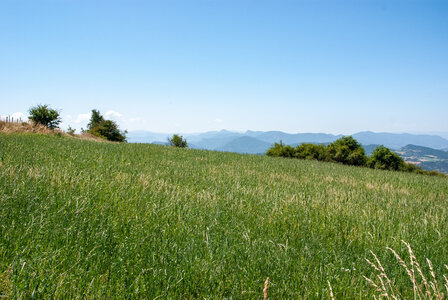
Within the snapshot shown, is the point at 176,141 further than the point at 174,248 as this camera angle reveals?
Yes

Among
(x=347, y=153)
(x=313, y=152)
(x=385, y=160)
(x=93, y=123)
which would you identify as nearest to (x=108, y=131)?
(x=93, y=123)

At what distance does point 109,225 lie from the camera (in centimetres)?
346

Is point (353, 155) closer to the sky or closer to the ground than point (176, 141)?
closer to the ground

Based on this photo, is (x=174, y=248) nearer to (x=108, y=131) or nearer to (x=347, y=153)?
(x=347, y=153)

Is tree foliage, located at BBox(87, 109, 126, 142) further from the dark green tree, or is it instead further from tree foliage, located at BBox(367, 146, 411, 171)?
tree foliage, located at BBox(367, 146, 411, 171)

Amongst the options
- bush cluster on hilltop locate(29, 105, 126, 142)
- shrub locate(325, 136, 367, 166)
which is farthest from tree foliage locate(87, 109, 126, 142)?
shrub locate(325, 136, 367, 166)

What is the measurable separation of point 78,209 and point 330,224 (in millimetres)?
4410

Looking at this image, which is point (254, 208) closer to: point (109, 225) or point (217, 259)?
point (217, 259)

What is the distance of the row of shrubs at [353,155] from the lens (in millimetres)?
35500

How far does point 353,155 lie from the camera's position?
35.9m

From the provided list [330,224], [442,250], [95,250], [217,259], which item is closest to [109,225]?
[95,250]

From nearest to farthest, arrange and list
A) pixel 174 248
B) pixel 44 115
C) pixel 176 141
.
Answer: pixel 174 248
pixel 44 115
pixel 176 141

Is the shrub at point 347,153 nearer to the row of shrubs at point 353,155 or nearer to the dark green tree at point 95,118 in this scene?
the row of shrubs at point 353,155

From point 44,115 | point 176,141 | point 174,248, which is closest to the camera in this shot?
point 174,248
